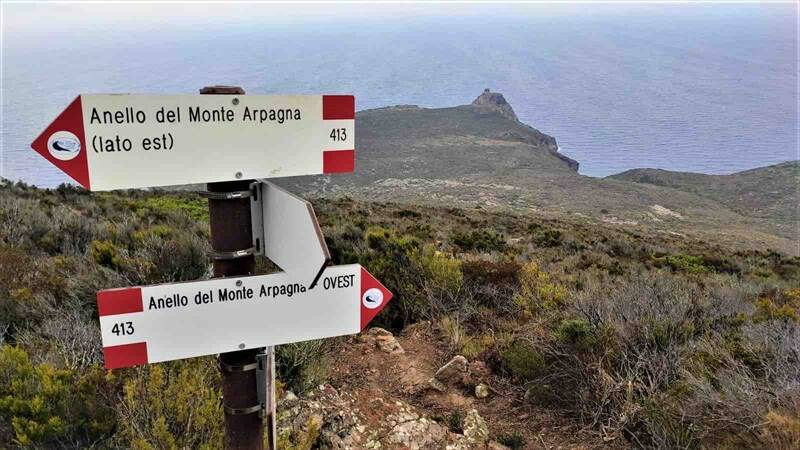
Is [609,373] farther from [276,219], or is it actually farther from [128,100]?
[128,100]

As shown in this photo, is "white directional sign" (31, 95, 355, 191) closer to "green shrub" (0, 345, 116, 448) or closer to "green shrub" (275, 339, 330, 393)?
"green shrub" (0, 345, 116, 448)

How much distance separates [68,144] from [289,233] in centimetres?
75

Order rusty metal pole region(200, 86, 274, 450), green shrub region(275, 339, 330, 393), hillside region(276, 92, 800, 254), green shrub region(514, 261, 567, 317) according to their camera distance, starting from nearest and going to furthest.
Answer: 1. rusty metal pole region(200, 86, 274, 450)
2. green shrub region(275, 339, 330, 393)
3. green shrub region(514, 261, 567, 317)
4. hillside region(276, 92, 800, 254)

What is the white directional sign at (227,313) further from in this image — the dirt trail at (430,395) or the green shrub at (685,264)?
the green shrub at (685,264)

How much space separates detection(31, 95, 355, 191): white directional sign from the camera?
1.64 meters

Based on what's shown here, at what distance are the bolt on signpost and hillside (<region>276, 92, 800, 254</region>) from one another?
31.1 metres

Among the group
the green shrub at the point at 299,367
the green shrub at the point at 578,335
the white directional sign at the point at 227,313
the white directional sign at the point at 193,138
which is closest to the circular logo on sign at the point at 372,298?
the white directional sign at the point at 227,313

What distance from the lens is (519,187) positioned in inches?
1811

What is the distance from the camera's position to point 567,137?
15700 centimetres

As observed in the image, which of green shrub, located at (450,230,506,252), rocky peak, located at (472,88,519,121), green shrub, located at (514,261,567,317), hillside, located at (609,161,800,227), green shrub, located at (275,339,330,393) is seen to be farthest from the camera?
rocky peak, located at (472,88,519,121)

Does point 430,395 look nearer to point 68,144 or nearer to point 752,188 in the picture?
point 68,144

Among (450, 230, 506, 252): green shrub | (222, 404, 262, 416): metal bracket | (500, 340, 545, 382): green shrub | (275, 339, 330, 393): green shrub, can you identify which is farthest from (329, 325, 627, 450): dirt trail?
(450, 230, 506, 252): green shrub

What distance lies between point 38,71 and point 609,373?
706 ft

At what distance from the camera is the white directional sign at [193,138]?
5.40 feet
